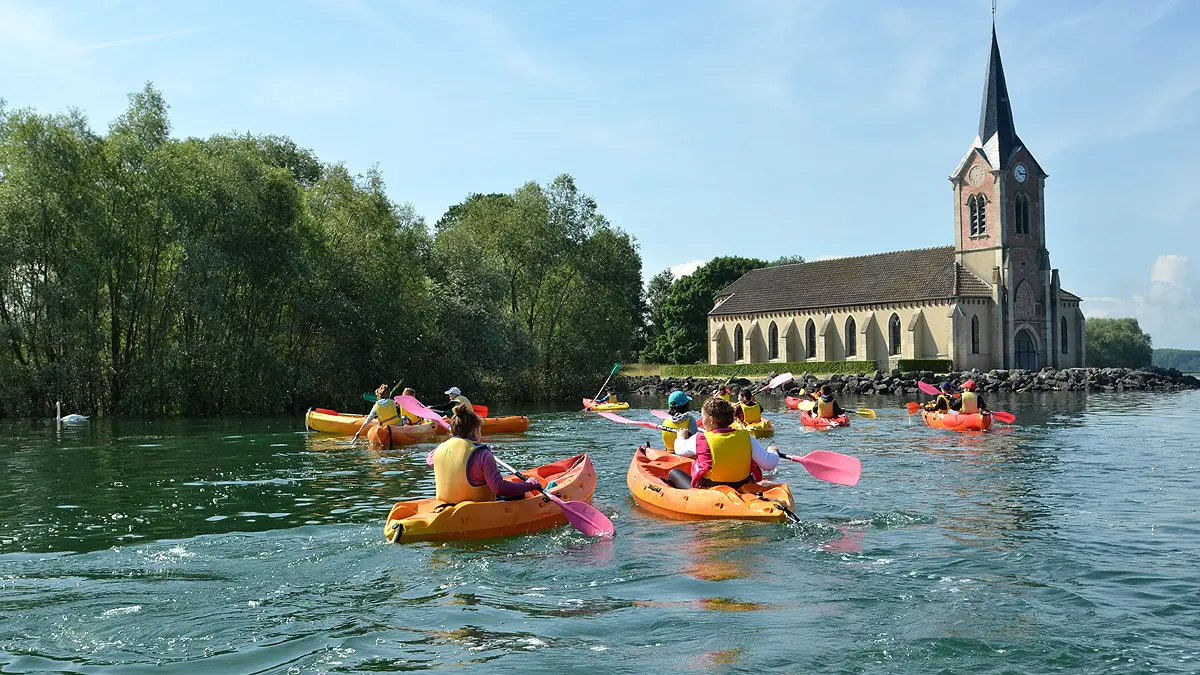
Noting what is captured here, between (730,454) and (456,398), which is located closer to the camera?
(730,454)

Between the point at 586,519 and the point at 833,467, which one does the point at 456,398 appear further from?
the point at 833,467

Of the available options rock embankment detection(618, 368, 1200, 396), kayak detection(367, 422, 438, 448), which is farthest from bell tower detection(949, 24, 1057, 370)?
kayak detection(367, 422, 438, 448)

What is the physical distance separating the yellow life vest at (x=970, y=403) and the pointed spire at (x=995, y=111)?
41.4m

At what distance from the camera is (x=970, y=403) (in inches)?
968

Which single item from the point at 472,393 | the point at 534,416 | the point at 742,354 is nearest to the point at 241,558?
the point at 534,416

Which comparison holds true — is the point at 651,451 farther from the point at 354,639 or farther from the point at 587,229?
the point at 587,229

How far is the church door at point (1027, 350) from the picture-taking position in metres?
60.3

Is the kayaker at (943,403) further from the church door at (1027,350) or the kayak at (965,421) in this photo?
the church door at (1027,350)

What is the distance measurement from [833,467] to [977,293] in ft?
166

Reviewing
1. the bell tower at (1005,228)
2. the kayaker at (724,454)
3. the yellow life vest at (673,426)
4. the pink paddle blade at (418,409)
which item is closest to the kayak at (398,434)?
the pink paddle blade at (418,409)

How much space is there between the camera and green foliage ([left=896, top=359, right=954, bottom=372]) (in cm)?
5766

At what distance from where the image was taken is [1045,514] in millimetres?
12273

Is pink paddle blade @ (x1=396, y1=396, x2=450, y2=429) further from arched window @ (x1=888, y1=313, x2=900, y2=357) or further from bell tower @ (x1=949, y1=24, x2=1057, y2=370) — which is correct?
bell tower @ (x1=949, y1=24, x2=1057, y2=370)

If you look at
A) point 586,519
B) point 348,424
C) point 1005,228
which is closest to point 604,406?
point 348,424
